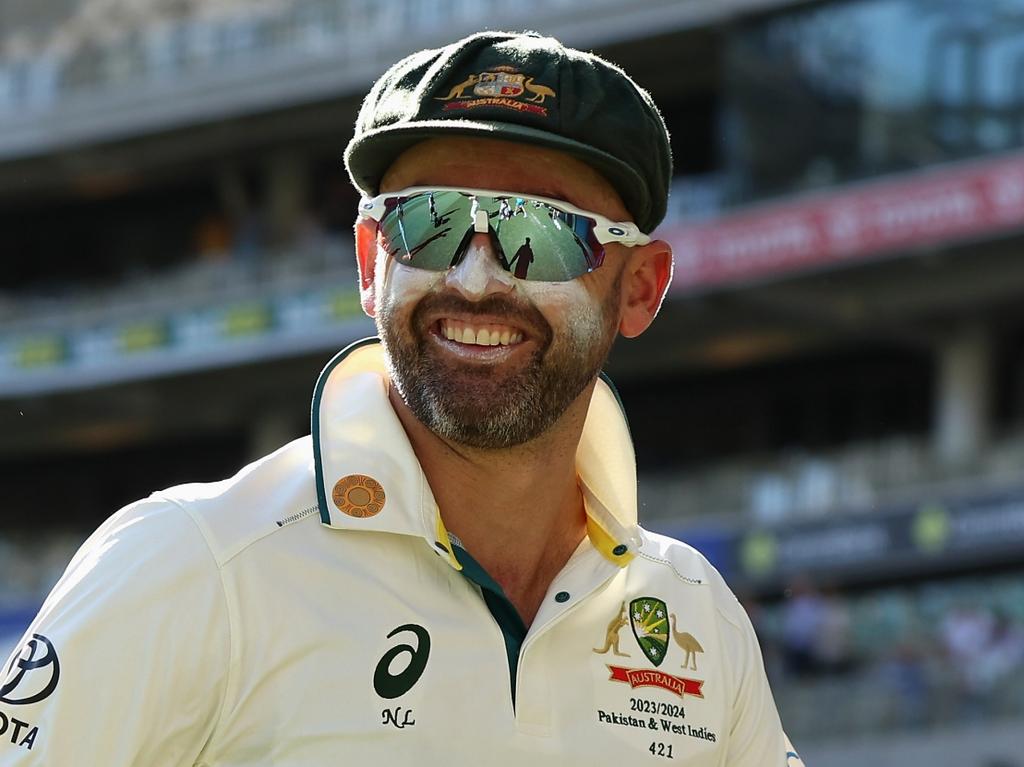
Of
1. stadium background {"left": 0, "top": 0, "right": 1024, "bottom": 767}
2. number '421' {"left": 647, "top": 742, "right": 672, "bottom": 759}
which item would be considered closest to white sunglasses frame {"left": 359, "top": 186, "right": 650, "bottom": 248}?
number '421' {"left": 647, "top": 742, "right": 672, "bottom": 759}

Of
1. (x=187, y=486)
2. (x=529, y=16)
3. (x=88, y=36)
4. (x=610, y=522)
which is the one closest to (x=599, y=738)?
(x=610, y=522)

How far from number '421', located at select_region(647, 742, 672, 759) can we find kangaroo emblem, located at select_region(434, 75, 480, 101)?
34.2 inches

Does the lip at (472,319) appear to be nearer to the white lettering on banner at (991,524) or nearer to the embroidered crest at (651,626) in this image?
the embroidered crest at (651,626)

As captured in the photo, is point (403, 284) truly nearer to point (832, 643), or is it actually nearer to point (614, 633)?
point (614, 633)

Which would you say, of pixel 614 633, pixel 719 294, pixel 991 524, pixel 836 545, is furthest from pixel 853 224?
pixel 614 633

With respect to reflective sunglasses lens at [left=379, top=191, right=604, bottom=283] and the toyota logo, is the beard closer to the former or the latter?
reflective sunglasses lens at [left=379, top=191, right=604, bottom=283]

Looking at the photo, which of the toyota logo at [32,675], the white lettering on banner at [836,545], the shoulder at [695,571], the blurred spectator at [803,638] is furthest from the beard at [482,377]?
the white lettering on banner at [836,545]

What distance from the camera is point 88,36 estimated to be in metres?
36.3

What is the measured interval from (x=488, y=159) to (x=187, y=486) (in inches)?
23.2

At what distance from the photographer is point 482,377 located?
2.93m

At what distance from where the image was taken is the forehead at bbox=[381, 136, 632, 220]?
297cm

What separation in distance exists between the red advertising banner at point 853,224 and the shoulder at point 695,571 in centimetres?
2236

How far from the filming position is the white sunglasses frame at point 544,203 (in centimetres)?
294

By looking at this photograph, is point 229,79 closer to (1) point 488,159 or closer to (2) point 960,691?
(2) point 960,691
